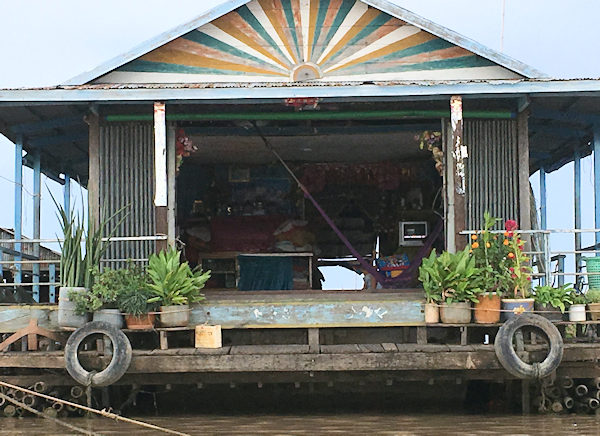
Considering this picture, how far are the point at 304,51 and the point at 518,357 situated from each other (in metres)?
4.65

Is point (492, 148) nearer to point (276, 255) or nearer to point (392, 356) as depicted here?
point (392, 356)

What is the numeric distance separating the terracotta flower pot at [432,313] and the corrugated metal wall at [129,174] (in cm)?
334

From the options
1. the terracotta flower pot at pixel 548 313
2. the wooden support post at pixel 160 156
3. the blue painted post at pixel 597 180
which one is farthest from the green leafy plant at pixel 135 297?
the blue painted post at pixel 597 180

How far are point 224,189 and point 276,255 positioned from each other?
1.61 m

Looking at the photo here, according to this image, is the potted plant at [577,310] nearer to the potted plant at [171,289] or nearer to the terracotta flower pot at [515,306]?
the terracotta flower pot at [515,306]

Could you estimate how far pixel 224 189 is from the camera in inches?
584

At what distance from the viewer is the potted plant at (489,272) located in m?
9.29

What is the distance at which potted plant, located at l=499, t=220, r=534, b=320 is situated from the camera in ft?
30.5

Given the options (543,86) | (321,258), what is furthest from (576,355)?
(321,258)

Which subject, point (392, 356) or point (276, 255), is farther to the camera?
point (276, 255)

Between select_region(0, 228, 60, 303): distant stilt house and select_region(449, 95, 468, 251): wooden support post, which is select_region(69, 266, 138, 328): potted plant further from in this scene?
select_region(449, 95, 468, 251): wooden support post

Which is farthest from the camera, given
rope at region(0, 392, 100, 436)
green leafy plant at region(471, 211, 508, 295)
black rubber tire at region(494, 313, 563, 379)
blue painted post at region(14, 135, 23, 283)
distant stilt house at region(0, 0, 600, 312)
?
blue painted post at region(14, 135, 23, 283)

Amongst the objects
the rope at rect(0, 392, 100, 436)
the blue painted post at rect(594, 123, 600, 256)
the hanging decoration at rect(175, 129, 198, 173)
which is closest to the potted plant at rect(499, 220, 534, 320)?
the blue painted post at rect(594, 123, 600, 256)

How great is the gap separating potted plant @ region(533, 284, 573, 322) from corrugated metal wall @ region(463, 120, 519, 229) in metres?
1.38
